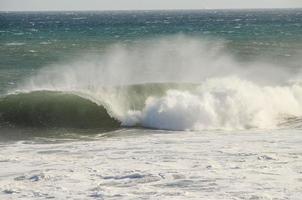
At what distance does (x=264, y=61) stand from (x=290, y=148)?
2992 cm

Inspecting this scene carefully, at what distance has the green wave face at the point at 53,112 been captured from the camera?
22484mm

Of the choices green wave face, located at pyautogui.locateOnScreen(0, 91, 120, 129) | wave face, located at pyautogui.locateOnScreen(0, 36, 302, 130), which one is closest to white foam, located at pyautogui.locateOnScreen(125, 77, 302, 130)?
wave face, located at pyautogui.locateOnScreen(0, 36, 302, 130)

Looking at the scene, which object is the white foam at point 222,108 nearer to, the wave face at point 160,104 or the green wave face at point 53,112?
the wave face at point 160,104

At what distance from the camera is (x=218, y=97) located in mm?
23219

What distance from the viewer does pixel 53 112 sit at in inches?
944

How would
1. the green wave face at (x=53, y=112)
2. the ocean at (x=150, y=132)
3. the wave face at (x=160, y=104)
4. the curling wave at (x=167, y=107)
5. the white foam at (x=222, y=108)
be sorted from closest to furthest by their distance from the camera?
the ocean at (x=150, y=132) → the white foam at (x=222, y=108) → the curling wave at (x=167, y=107) → the wave face at (x=160, y=104) → the green wave face at (x=53, y=112)

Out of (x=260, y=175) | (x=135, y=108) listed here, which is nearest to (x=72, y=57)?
(x=135, y=108)

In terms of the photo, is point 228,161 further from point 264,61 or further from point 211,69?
point 264,61

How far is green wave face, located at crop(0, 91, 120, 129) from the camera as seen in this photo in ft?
73.8

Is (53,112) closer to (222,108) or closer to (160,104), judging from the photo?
(160,104)

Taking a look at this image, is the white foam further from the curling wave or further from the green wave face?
the green wave face

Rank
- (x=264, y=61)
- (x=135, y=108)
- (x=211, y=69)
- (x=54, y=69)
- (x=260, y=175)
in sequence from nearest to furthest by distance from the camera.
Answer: (x=260, y=175)
(x=135, y=108)
(x=211, y=69)
(x=54, y=69)
(x=264, y=61)

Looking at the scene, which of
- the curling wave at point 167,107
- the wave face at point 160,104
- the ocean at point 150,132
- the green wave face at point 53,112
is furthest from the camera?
the green wave face at point 53,112

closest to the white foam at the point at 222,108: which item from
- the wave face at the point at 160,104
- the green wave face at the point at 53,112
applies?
the wave face at the point at 160,104
